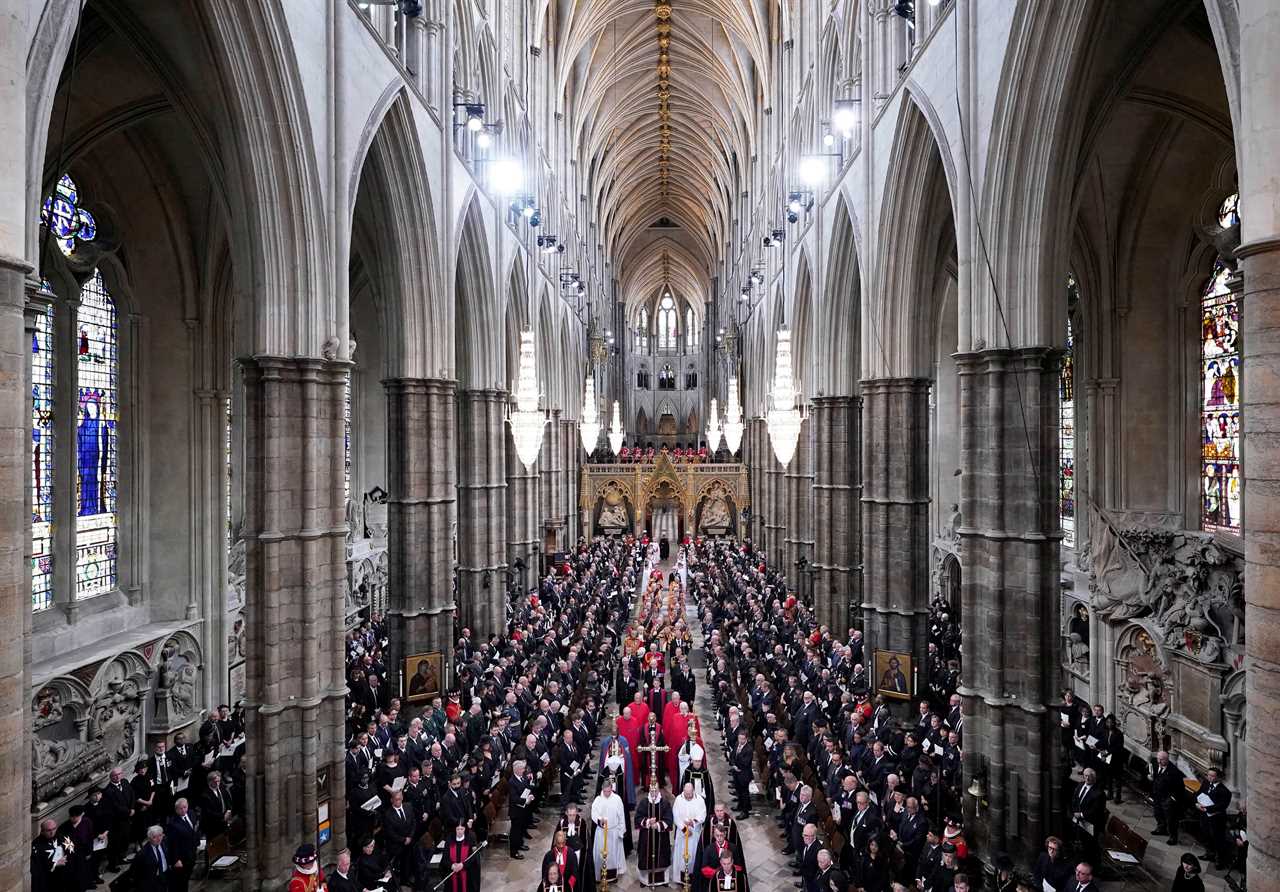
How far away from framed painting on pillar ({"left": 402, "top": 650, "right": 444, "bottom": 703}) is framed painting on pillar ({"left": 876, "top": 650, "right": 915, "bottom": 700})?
9.08 m

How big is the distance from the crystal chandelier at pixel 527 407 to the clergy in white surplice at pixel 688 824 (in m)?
9.48

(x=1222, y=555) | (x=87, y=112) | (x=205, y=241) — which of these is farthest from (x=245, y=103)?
(x=1222, y=555)

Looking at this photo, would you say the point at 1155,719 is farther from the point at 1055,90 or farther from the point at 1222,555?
the point at 1055,90

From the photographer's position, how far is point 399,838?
33.3ft

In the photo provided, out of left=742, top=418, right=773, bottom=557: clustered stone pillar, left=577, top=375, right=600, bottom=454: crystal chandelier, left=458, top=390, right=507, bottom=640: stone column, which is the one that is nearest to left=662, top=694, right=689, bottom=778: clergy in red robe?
left=458, top=390, right=507, bottom=640: stone column

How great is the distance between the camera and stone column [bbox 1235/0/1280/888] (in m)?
5.37

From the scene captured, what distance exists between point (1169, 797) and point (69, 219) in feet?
66.8

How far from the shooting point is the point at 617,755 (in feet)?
39.8

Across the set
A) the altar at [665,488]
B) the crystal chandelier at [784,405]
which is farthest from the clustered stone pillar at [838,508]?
the altar at [665,488]

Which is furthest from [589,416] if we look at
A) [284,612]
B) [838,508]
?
[284,612]

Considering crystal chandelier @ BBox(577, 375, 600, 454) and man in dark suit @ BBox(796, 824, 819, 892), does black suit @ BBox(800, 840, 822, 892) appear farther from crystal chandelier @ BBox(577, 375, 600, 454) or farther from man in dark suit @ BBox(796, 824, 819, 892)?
crystal chandelier @ BBox(577, 375, 600, 454)

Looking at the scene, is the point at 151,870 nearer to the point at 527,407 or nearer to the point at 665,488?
the point at 527,407

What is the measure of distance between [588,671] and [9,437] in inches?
562

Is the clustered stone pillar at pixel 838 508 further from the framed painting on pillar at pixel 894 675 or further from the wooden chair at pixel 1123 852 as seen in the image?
the wooden chair at pixel 1123 852
